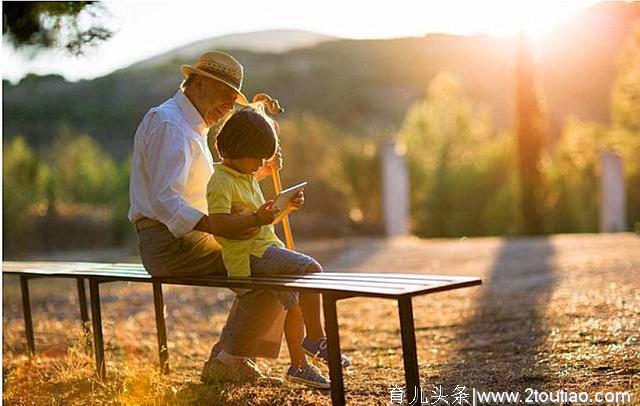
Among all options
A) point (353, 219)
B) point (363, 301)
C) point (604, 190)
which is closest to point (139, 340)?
point (363, 301)

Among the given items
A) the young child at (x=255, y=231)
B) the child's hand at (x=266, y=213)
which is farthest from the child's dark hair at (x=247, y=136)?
the child's hand at (x=266, y=213)

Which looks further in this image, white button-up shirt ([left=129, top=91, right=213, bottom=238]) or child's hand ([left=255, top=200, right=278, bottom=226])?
white button-up shirt ([left=129, top=91, right=213, bottom=238])

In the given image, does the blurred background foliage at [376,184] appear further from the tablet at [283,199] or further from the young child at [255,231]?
the tablet at [283,199]

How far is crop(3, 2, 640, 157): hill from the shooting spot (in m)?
40.6

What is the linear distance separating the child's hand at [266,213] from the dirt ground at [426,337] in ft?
2.21

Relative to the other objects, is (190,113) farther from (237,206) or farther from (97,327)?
(97,327)

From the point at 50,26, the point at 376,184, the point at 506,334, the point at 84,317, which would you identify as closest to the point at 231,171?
the point at 84,317

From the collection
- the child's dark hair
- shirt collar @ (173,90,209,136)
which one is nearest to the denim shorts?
the child's dark hair

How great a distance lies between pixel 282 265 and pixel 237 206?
0.27m

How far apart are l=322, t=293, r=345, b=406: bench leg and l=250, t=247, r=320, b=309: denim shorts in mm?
407

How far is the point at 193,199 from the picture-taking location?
12.8 feet

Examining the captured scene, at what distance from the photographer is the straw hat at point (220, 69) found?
12.6ft

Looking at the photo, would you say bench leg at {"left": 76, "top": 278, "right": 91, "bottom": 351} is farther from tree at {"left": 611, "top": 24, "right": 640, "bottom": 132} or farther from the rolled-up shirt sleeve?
tree at {"left": 611, "top": 24, "right": 640, "bottom": 132}

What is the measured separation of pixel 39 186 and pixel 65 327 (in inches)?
304
